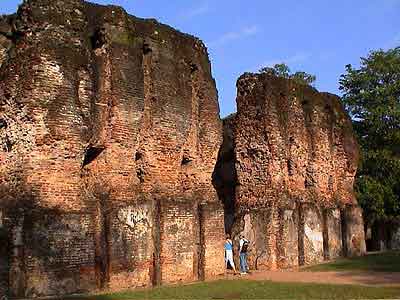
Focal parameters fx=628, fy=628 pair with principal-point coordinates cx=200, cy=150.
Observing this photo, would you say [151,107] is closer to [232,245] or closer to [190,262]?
[190,262]

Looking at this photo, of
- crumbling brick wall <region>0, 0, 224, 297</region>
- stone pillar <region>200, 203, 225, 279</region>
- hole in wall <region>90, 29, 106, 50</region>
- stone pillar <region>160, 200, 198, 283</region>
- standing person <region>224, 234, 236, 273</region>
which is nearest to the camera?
crumbling brick wall <region>0, 0, 224, 297</region>

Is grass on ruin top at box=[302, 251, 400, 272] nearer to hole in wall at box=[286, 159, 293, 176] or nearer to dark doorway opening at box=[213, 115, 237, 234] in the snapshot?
hole in wall at box=[286, 159, 293, 176]

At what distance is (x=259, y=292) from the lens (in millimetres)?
11414

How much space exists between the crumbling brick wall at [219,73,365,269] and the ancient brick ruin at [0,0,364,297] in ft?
0.15

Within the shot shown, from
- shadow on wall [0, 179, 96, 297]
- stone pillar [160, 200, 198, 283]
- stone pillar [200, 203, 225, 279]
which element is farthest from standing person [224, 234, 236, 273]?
shadow on wall [0, 179, 96, 297]

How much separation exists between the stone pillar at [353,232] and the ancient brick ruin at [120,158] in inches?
124

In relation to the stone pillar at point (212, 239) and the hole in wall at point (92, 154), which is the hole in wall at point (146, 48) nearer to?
the hole in wall at point (92, 154)

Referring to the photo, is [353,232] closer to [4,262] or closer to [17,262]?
[17,262]

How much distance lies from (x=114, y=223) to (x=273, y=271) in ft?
20.4

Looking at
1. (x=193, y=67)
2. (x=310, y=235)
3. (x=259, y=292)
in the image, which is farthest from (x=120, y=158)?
(x=310, y=235)

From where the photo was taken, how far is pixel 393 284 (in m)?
12.8

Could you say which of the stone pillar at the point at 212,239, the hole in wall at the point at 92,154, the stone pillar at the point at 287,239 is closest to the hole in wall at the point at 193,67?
the stone pillar at the point at 212,239

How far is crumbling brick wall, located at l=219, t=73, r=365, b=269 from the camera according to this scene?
58.9ft

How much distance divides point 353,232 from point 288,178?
4.13 metres
